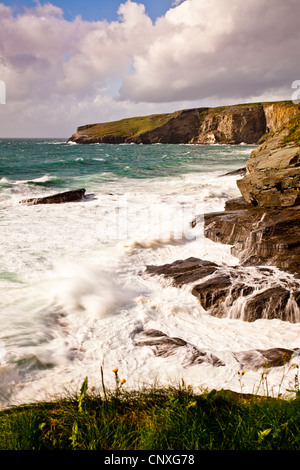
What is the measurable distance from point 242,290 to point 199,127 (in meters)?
162

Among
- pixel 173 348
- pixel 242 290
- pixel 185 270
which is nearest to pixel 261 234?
pixel 185 270

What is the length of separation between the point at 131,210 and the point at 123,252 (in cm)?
806

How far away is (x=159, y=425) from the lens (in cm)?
283

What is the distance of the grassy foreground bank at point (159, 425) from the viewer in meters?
2.63

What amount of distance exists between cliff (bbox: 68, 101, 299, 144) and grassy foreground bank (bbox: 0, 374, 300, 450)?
128 m

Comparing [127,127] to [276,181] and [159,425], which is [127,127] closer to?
[276,181]

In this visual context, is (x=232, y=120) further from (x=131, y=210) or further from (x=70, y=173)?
(x=131, y=210)

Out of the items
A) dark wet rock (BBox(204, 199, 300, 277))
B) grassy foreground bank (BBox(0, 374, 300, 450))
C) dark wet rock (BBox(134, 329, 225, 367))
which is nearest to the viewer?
grassy foreground bank (BBox(0, 374, 300, 450))

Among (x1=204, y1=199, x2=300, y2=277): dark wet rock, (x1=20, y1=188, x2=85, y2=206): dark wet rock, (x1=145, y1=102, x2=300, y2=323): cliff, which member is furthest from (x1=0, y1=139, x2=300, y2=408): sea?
(x1=20, y1=188, x2=85, y2=206): dark wet rock

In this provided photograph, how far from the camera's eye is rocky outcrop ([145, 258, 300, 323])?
7.36m

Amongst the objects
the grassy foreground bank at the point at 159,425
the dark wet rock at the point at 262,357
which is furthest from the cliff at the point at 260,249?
the grassy foreground bank at the point at 159,425

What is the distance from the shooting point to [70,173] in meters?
40.1

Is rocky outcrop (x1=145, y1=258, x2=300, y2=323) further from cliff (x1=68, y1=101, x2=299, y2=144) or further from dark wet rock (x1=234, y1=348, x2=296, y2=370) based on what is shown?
cliff (x1=68, y1=101, x2=299, y2=144)

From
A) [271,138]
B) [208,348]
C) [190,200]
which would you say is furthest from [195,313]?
[271,138]
